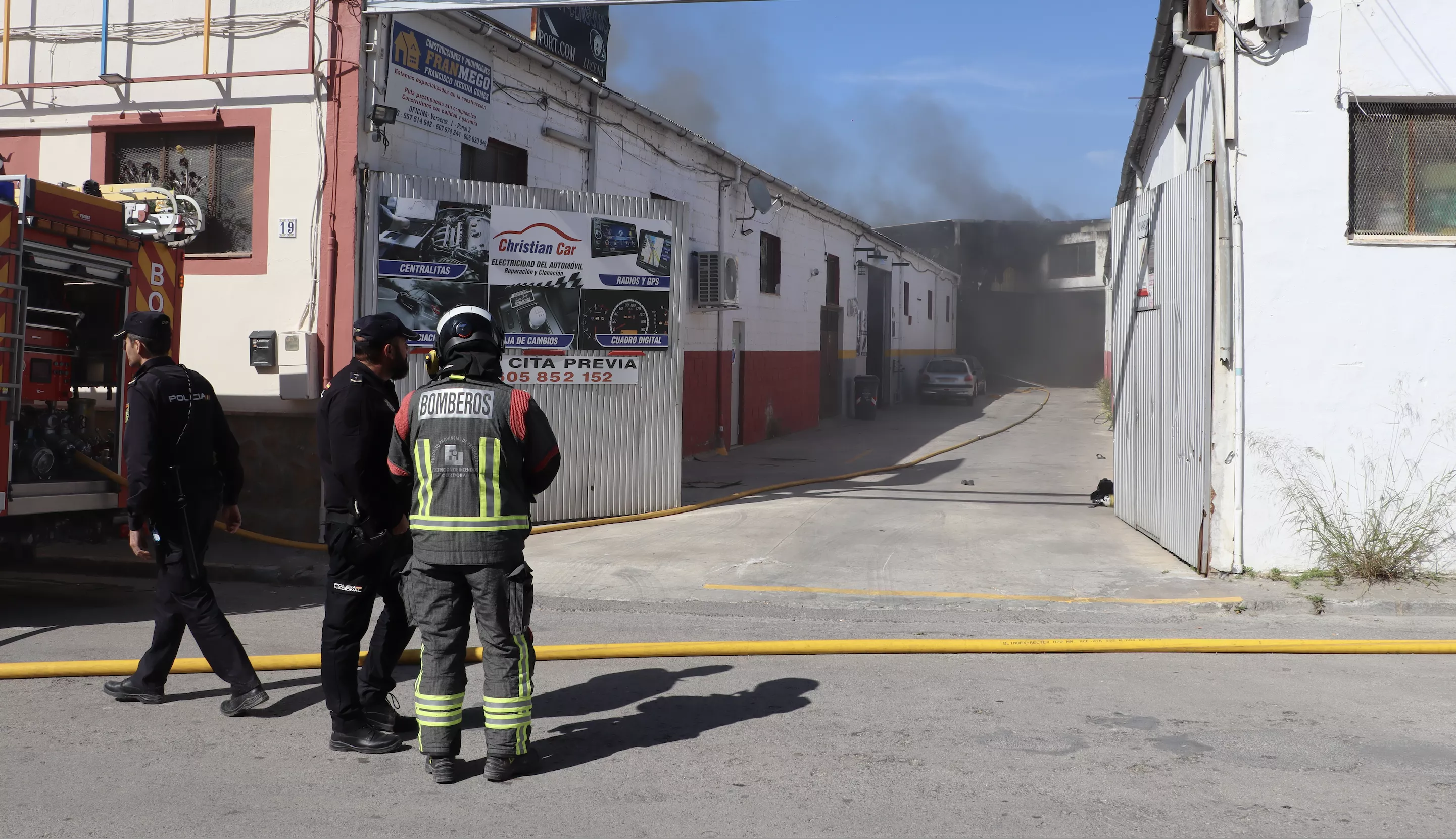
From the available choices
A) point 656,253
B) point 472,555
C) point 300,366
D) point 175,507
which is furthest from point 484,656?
point 656,253

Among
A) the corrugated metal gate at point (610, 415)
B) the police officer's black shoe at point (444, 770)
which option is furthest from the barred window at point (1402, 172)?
the police officer's black shoe at point (444, 770)

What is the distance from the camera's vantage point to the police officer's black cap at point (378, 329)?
15.6 feet

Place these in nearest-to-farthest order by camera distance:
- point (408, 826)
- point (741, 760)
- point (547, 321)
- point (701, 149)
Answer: point (408, 826), point (741, 760), point (547, 321), point (701, 149)

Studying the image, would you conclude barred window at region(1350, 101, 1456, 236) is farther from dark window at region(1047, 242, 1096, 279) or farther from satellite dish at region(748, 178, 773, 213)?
dark window at region(1047, 242, 1096, 279)

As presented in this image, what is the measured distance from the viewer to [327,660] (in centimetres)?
455

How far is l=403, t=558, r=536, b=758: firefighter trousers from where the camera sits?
4109mm

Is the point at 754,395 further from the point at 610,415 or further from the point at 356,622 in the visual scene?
the point at 356,622

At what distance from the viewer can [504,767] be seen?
13.5ft

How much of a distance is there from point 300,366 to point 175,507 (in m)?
4.82

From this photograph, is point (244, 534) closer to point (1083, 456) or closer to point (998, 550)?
point (998, 550)

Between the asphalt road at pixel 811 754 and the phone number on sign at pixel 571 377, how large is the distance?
424 cm

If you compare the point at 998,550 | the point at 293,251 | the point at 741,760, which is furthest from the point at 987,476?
the point at 741,760

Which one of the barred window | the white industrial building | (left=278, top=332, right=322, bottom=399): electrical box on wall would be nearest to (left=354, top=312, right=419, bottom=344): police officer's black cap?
(left=278, top=332, right=322, bottom=399): electrical box on wall

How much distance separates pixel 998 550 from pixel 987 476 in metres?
5.93
